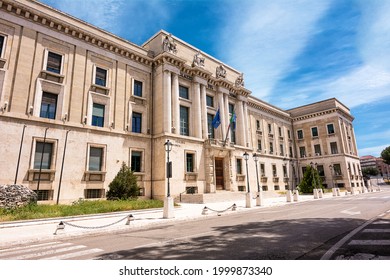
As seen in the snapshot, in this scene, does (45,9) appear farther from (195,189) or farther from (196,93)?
(195,189)

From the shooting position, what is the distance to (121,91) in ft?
77.4

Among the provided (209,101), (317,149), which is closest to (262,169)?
(209,101)

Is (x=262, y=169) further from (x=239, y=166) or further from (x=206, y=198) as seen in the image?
(x=206, y=198)

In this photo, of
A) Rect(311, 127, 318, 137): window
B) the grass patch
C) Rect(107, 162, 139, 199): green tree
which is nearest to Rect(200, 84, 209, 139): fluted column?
Rect(107, 162, 139, 199): green tree

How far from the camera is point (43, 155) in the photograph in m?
17.8

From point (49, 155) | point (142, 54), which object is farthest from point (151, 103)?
point (49, 155)

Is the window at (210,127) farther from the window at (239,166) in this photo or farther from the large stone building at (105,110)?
the window at (239,166)

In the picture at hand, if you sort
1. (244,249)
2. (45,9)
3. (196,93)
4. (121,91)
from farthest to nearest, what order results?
(196,93) < (121,91) < (45,9) < (244,249)

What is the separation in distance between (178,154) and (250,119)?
2048 centimetres

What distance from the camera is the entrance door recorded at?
95.5 ft

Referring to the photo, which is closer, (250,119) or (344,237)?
(344,237)

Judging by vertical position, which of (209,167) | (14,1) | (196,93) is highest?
(14,1)

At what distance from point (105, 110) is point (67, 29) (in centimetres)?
773

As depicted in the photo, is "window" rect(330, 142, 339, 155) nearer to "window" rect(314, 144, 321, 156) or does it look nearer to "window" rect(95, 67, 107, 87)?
"window" rect(314, 144, 321, 156)
